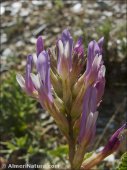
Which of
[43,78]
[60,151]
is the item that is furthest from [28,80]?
[60,151]

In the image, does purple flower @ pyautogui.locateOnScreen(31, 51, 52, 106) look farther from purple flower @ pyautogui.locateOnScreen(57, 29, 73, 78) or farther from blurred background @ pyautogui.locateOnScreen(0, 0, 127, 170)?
blurred background @ pyautogui.locateOnScreen(0, 0, 127, 170)

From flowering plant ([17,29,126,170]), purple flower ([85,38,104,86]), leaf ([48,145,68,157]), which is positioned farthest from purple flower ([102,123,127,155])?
leaf ([48,145,68,157])

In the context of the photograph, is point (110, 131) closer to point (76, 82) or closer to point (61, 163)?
point (61, 163)

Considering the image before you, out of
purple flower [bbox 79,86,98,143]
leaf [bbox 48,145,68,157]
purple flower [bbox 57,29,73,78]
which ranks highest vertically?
purple flower [bbox 57,29,73,78]

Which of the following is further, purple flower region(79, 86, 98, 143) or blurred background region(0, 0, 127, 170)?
blurred background region(0, 0, 127, 170)

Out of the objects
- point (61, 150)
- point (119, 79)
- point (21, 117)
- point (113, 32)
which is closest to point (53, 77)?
point (61, 150)

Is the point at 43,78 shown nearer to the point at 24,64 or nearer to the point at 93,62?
the point at 93,62

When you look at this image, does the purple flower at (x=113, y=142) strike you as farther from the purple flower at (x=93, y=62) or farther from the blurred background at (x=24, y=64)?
the blurred background at (x=24, y=64)
